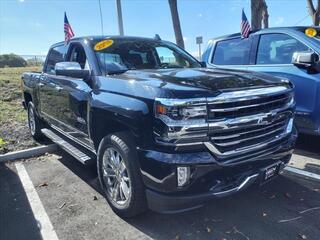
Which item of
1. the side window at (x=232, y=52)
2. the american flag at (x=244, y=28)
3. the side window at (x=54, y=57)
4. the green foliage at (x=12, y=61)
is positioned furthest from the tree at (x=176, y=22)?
the green foliage at (x=12, y=61)

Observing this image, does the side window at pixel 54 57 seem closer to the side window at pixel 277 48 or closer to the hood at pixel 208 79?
the hood at pixel 208 79

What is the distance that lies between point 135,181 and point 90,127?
1082 mm

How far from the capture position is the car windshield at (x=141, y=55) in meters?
4.25

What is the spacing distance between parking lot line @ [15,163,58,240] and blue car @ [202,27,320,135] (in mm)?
3841

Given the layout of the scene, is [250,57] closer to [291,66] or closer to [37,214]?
[291,66]

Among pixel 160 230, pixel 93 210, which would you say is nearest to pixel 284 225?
pixel 160 230

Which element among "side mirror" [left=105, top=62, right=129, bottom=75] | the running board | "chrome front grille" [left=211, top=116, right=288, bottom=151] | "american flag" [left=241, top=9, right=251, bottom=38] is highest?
"american flag" [left=241, top=9, right=251, bottom=38]

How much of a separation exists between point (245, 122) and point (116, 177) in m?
1.46

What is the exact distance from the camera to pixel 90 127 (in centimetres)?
404

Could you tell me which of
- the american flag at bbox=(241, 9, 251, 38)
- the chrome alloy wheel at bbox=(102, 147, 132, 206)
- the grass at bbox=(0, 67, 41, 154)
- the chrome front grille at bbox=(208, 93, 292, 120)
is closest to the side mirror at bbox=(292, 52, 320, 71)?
the american flag at bbox=(241, 9, 251, 38)

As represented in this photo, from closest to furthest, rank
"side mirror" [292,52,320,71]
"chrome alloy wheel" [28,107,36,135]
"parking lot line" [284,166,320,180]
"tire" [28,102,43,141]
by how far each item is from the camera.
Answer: "parking lot line" [284,166,320,180]
"side mirror" [292,52,320,71]
"tire" [28,102,43,141]
"chrome alloy wheel" [28,107,36,135]

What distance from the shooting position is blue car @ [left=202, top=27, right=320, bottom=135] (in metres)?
5.14

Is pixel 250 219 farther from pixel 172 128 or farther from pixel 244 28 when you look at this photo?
pixel 244 28

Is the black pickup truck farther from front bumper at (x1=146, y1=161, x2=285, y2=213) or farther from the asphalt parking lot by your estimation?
the asphalt parking lot
